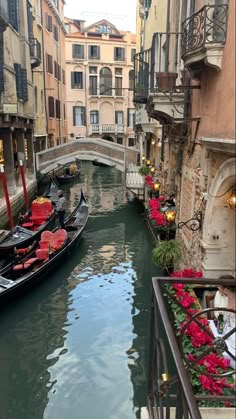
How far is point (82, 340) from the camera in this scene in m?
5.29

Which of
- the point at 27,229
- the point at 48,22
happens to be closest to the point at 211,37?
the point at 27,229

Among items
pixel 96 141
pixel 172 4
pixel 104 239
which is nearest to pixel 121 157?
pixel 96 141

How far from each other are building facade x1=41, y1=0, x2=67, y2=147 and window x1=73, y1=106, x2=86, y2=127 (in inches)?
140

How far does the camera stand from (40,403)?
4156 millimetres

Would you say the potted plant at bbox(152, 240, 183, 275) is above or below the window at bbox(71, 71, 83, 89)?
Result: below

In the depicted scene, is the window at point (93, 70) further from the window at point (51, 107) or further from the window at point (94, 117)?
the window at point (51, 107)

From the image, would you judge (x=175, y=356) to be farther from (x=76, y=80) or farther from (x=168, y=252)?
(x=76, y=80)

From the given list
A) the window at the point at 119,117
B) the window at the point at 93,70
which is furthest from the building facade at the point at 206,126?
the window at the point at 119,117

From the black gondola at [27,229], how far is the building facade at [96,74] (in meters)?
18.8

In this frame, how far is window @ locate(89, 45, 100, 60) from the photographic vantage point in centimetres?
2788

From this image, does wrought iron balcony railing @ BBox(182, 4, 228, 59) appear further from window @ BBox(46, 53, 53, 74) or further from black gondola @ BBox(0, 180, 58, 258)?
window @ BBox(46, 53, 53, 74)

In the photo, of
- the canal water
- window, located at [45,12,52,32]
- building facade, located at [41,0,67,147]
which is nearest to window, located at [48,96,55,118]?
building facade, located at [41,0,67,147]

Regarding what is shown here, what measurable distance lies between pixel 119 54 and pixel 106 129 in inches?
235

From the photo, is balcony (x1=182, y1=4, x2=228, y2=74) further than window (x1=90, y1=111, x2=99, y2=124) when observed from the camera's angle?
No
